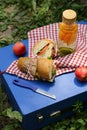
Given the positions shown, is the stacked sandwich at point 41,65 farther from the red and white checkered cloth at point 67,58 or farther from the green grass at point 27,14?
the green grass at point 27,14

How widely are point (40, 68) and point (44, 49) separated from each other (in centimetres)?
22

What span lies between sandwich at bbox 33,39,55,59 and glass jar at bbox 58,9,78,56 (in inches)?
2.5

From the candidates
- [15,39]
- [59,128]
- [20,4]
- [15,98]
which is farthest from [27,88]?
[20,4]

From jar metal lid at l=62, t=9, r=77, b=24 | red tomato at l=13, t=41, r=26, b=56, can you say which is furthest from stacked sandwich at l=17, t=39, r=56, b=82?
jar metal lid at l=62, t=9, r=77, b=24

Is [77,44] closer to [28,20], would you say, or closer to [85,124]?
[85,124]

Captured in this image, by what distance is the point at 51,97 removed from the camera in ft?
7.98

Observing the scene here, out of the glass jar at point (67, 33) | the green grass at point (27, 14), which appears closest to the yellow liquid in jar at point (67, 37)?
the glass jar at point (67, 33)

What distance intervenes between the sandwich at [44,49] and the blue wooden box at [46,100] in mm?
182

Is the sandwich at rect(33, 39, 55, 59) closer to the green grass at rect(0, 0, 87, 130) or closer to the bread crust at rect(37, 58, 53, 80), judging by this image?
the bread crust at rect(37, 58, 53, 80)

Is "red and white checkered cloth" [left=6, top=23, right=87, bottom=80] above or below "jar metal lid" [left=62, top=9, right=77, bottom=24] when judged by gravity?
below

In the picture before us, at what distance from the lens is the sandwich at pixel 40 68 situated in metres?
2.44

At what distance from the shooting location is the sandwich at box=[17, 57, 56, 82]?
244cm

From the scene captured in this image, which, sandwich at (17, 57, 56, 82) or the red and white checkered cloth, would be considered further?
the red and white checkered cloth

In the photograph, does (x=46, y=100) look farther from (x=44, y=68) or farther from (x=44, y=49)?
(x=44, y=49)
